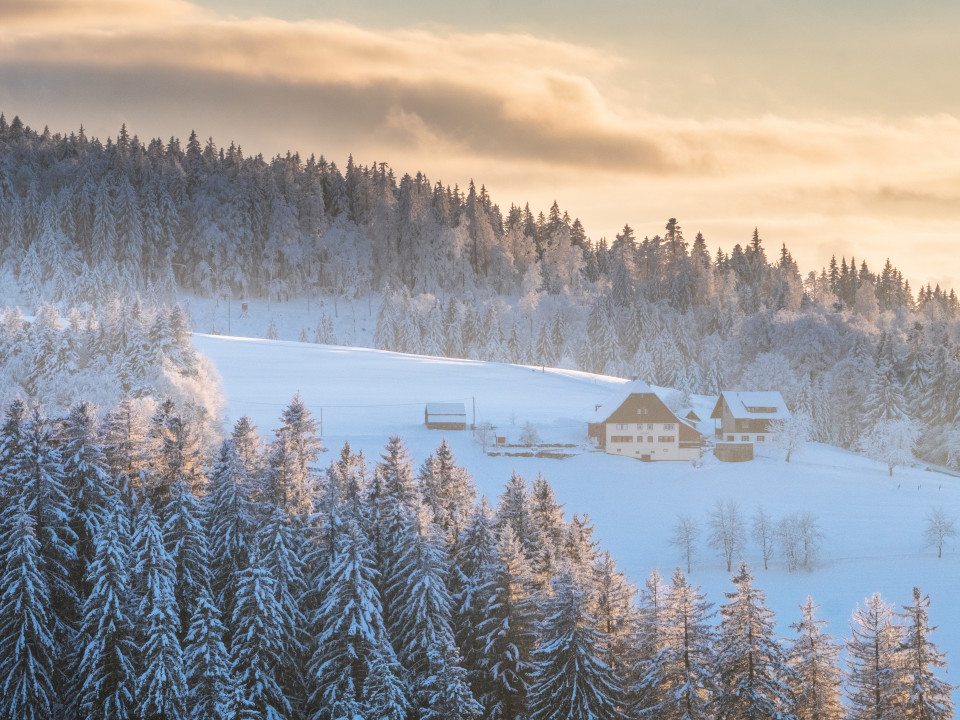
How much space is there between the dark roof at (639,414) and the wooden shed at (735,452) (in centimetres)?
446

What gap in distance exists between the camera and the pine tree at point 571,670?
97.2ft

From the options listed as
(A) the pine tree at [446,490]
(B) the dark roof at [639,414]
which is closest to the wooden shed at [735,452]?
(B) the dark roof at [639,414]

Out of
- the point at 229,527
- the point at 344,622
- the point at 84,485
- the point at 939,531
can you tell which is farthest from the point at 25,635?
the point at 939,531

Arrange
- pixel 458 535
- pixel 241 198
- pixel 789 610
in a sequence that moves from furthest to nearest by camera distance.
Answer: pixel 241 198
pixel 789 610
pixel 458 535

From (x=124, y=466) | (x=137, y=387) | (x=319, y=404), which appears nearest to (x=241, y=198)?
(x=319, y=404)

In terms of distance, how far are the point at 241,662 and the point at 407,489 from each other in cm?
938

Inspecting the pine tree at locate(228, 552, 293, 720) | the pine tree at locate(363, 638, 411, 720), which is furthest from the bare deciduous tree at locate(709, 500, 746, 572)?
the pine tree at locate(228, 552, 293, 720)

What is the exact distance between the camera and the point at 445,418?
251 feet

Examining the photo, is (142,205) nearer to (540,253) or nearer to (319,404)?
(540,253)

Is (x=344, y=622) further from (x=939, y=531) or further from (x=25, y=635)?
(x=939, y=531)

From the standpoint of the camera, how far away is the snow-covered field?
52.4 m

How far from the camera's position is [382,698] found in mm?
30391

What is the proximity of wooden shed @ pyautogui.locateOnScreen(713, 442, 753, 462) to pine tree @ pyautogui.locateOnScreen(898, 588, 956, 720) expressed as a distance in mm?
46155

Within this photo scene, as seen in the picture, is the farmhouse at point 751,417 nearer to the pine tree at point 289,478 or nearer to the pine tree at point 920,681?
the pine tree at point 289,478
